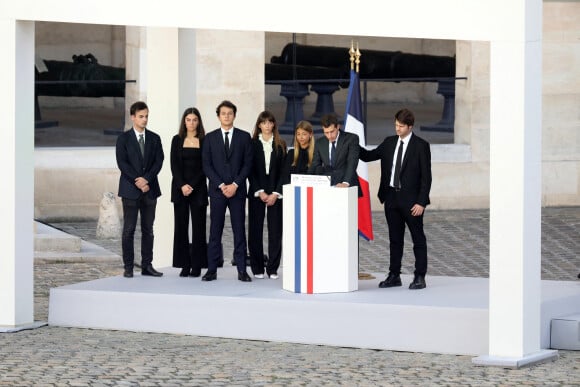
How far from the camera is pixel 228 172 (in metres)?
17.0

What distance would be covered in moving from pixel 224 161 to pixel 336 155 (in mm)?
1127

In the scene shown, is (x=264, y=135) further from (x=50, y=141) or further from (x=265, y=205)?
(x=50, y=141)

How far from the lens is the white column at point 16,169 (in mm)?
16312

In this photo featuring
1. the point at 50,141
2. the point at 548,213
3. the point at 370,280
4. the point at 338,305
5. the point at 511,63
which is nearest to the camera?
the point at 511,63

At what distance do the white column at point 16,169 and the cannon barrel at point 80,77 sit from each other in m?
11.7

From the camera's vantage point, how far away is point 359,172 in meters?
17.3

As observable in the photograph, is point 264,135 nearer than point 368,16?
No

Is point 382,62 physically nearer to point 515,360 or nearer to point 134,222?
point 134,222

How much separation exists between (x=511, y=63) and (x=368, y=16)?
53.1 inches

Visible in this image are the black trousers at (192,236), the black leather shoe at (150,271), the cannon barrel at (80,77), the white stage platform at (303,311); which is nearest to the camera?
the white stage platform at (303,311)

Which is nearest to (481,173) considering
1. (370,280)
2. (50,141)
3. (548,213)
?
(548,213)

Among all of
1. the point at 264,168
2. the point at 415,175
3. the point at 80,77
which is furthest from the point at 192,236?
the point at 80,77

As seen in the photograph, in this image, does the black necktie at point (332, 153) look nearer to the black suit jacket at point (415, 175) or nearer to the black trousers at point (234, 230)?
the black suit jacket at point (415, 175)

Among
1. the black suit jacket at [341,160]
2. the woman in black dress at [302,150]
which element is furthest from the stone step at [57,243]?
the black suit jacket at [341,160]
